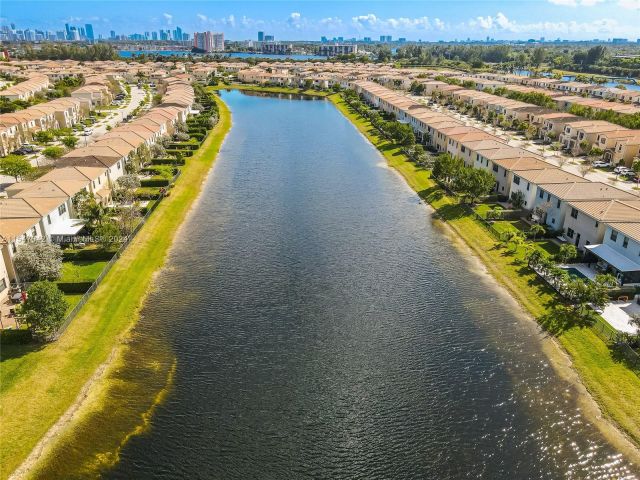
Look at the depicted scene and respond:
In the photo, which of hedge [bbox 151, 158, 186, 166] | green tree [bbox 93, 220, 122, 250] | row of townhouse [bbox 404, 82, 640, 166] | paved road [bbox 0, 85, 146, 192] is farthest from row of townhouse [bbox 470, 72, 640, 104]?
green tree [bbox 93, 220, 122, 250]

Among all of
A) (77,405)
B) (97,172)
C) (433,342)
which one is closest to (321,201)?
(97,172)

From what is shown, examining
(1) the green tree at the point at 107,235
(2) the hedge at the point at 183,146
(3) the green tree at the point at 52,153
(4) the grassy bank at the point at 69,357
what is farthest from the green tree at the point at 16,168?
(2) the hedge at the point at 183,146

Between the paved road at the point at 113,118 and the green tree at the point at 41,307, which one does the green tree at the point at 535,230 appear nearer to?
the green tree at the point at 41,307

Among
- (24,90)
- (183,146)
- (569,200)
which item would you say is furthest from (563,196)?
(24,90)

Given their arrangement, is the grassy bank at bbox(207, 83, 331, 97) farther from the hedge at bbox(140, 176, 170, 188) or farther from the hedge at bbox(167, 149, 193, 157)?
the hedge at bbox(140, 176, 170, 188)

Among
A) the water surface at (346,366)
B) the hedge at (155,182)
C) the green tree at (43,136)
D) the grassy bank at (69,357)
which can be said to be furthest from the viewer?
the green tree at (43,136)

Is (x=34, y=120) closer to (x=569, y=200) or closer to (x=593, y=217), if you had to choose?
(x=569, y=200)
